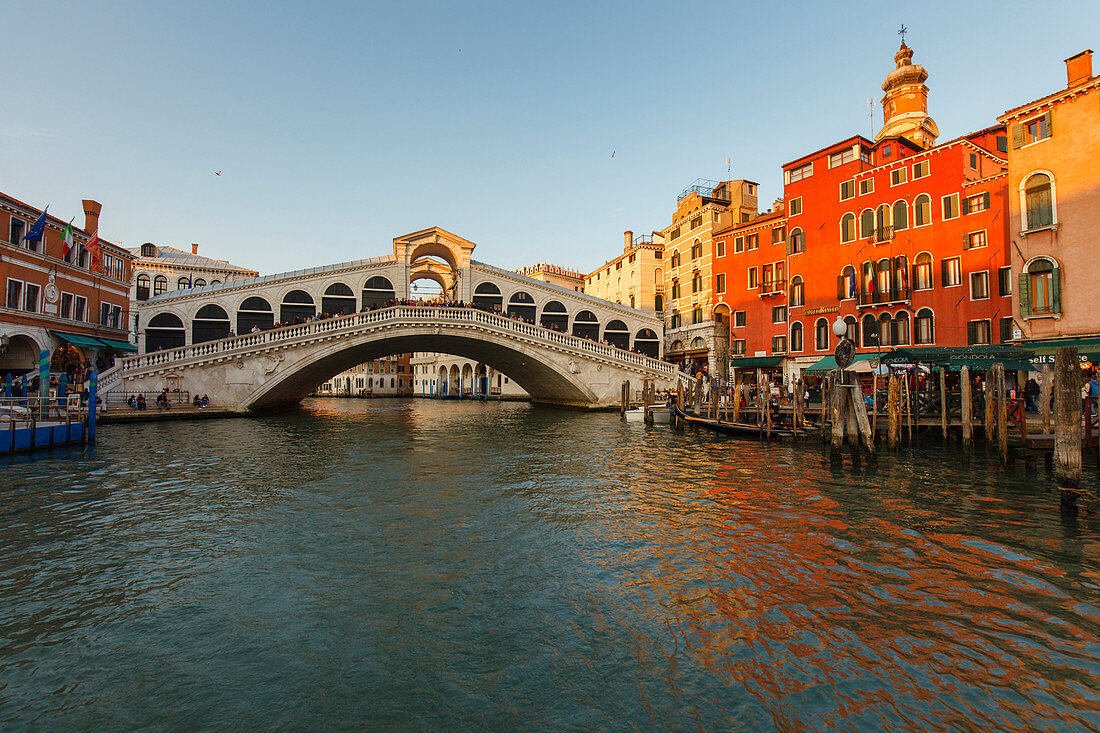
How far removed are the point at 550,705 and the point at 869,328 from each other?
1031 inches

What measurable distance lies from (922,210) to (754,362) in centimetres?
1000

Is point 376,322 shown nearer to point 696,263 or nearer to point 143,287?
point 696,263

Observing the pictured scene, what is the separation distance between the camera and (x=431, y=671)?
144 inches

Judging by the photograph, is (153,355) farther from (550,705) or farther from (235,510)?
(550,705)

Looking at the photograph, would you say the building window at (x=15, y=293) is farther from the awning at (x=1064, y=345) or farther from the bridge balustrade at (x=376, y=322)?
the awning at (x=1064, y=345)

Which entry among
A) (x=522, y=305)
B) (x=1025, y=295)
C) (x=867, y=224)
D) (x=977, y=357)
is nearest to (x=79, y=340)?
(x=522, y=305)

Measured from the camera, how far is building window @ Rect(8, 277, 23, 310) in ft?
67.0

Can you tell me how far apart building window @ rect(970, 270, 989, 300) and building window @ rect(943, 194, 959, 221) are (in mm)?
2665

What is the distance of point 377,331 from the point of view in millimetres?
23906

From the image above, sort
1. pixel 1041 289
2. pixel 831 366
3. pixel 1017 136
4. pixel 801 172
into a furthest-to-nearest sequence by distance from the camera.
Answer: pixel 801 172
pixel 1017 136
pixel 1041 289
pixel 831 366

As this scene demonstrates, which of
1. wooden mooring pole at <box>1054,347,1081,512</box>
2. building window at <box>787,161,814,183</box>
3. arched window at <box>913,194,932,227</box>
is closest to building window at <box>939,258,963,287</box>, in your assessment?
arched window at <box>913,194,932,227</box>

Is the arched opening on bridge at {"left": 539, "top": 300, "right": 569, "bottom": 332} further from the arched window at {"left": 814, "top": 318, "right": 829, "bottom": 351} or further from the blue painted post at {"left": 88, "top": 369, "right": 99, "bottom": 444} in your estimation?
the blue painted post at {"left": 88, "top": 369, "right": 99, "bottom": 444}

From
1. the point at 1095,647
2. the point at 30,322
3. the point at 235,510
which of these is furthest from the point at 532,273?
the point at 1095,647

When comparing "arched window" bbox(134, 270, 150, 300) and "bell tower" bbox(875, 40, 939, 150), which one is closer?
"bell tower" bbox(875, 40, 939, 150)
